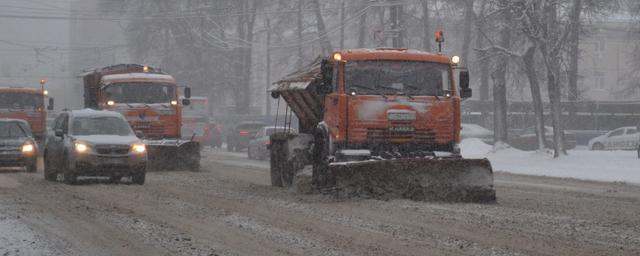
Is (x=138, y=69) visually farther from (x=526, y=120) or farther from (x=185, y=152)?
(x=526, y=120)

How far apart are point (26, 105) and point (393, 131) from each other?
23630 mm

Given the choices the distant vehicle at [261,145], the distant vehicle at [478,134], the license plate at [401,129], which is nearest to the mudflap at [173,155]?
the license plate at [401,129]

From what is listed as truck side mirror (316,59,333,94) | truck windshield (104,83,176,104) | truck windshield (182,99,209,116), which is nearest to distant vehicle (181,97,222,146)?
truck windshield (182,99,209,116)

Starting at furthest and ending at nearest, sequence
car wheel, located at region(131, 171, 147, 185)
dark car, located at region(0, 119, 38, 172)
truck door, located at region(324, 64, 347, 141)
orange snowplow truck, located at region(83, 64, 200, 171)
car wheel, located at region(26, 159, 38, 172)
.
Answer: orange snowplow truck, located at region(83, 64, 200, 171) < car wheel, located at region(26, 159, 38, 172) < dark car, located at region(0, 119, 38, 172) < car wheel, located at region(131, 171, 147, 185) < truck door, located at region(324, 64, 347, 141)

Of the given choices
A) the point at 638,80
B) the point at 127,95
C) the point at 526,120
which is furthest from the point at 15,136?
the point at 638,80

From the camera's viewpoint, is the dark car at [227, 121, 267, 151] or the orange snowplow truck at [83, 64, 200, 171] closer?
the orange snowplow truck at [83, 64, 200, 171]

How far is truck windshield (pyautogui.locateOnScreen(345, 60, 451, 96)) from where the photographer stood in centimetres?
1744

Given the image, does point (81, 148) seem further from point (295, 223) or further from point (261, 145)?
point (261, 145)

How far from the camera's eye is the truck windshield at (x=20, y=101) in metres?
37.5

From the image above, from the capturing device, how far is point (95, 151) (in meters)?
21.1

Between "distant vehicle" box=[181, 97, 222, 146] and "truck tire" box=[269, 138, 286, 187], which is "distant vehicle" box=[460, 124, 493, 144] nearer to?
"distant vehicle" box=[181, 97, 222, 146]

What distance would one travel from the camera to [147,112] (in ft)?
94.1

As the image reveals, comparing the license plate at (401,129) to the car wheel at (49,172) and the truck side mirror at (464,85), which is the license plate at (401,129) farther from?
the car wheel at (49,172)

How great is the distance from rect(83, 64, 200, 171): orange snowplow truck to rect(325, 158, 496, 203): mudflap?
38.4 ft
